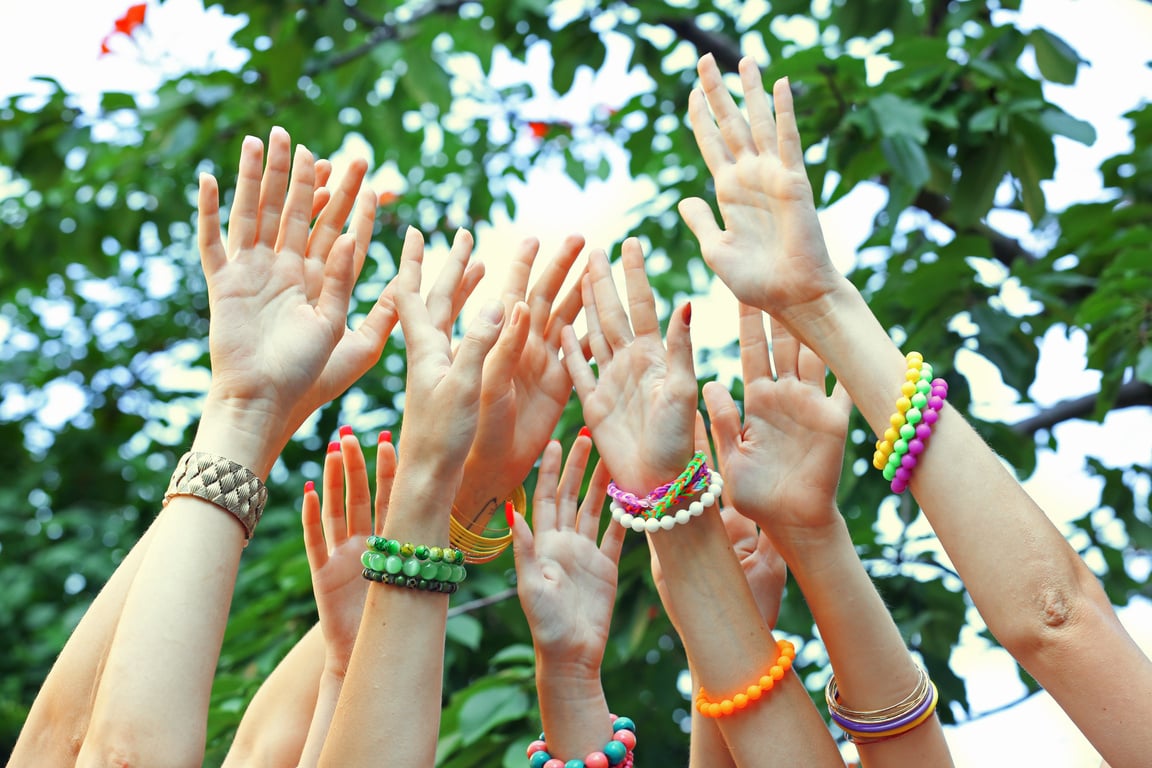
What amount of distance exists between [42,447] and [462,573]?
3708 millimetres

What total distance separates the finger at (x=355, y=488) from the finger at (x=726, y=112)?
0.72 m

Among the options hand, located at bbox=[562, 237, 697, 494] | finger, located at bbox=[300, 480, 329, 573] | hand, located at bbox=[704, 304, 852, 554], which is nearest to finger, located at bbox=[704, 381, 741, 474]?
hand, located at bbox=[704, 304, 852, 554]

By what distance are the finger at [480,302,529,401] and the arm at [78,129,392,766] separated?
23 cm

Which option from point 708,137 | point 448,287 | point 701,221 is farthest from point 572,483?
point 708,137

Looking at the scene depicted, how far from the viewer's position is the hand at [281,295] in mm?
1609

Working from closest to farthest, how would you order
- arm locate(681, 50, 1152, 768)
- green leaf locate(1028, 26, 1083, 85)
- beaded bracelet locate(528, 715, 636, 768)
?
1. arm locate(681, 50, 1152, 768)
2. beaded bracelet locate(528, 715, 636, 768)
3. green leaf locate(1028, 26, 1083, 85)

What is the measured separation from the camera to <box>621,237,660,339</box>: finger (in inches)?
69.2

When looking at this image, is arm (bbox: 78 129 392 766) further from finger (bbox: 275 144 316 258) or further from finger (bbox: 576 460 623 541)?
finger (bbox: 576 460 623 541)

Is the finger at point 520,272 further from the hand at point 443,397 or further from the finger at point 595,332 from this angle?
the hand at point 443,397

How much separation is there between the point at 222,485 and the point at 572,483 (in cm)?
60

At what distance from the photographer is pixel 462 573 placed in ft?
4.90

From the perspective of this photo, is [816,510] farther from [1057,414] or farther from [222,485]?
[1057,414]

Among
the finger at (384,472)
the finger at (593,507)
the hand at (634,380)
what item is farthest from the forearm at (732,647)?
the finger at (384,472)

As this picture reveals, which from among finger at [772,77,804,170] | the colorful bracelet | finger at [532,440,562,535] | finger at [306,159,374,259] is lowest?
the colorful bracelet
